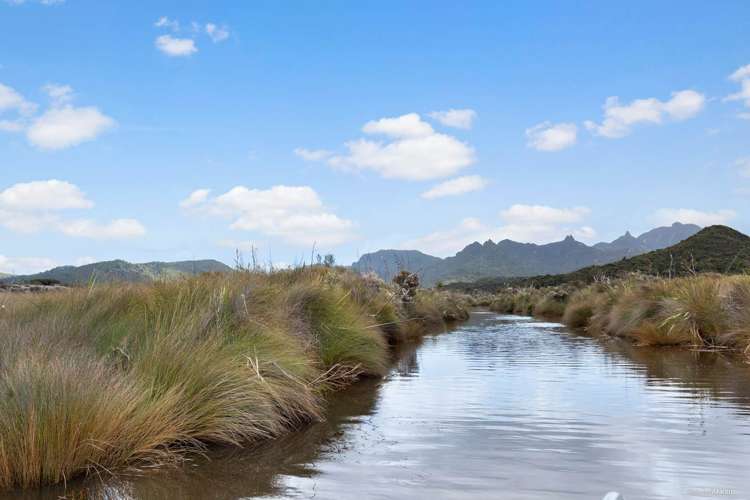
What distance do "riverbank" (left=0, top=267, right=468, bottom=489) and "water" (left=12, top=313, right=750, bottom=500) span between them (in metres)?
0.22

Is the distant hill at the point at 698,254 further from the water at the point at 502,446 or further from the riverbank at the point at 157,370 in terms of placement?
the riverbank at the point at 157,370

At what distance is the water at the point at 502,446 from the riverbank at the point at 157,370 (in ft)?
0.73

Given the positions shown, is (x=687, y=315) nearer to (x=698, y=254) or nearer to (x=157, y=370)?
(x=157, y=370)

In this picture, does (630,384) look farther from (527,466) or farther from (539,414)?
(527,466)

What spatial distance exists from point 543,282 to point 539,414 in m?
54.8

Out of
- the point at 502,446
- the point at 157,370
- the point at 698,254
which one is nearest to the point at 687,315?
the point at 502,446

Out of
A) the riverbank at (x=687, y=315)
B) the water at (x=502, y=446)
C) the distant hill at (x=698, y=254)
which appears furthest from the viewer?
the distant hill at (x=698, y=254)

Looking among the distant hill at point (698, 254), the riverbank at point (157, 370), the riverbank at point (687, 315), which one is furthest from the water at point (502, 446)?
the distant hill at point (698, 254)

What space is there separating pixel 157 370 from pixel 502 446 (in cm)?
268

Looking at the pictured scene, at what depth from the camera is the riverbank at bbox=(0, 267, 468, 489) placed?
393 cm

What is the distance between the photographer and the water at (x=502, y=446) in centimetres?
385

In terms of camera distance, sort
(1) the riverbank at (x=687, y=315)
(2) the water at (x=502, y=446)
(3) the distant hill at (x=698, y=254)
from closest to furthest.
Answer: (2) the water at (x=502, y=446), (1) the riverbank at (x=687, y=315), (3) the distant hill at (x=698, y=254)

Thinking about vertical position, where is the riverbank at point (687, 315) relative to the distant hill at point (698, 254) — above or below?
below

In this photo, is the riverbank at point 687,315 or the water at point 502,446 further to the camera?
the riverbank at point 687,315
